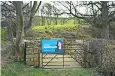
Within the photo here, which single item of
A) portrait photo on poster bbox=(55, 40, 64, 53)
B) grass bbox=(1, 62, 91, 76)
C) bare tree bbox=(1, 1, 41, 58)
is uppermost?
bare tree bbox=(1, 1, 41, 58)

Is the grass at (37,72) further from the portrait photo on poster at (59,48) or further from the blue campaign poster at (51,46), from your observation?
the portrait photo on poster at (59,48)

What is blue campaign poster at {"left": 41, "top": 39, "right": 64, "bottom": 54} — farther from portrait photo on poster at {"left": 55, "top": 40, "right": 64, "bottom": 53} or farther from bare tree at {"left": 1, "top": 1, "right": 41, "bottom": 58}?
bare tree at {"left": 1, "top": 1, "right": 41, "bottom": 58}

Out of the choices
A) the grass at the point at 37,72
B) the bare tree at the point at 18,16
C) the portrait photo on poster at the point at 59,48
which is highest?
the bare tree at the point at 18,16

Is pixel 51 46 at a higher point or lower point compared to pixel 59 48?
higher

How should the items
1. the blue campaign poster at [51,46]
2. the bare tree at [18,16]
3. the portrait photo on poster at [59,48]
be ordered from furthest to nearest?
the portrait photo on poster at [59,48] < the blue campaign poster at [51,46] < the bare tree at [18,16]

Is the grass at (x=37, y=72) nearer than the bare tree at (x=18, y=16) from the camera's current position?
Yes

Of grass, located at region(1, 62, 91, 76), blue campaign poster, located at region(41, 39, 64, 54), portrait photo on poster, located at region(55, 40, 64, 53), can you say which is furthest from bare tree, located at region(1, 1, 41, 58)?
grass, located at region(1, 62, 91, 76)

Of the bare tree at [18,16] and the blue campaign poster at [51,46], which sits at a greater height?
the bare tree at [18,16]

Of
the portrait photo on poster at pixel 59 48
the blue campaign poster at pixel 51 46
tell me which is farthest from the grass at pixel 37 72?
the portrait photo on poster at pixel 59 48

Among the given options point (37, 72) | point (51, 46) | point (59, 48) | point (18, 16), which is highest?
point (18, 16)

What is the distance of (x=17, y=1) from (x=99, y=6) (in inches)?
376

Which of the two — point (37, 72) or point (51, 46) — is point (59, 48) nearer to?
point (51, 46)

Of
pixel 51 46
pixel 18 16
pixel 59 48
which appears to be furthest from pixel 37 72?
pixel 18 16

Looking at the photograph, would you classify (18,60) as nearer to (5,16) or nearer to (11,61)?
(11,61)
